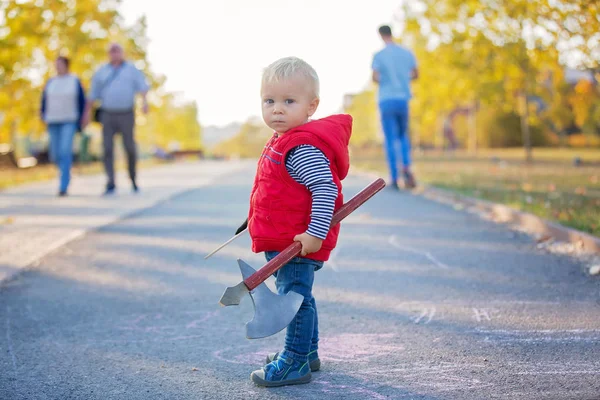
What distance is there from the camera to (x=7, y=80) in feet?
78.3

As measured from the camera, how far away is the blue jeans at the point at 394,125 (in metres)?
11.0

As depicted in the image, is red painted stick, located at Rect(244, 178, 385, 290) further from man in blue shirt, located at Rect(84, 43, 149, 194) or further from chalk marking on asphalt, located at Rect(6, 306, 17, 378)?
man in blue shirt, located at Rect(84, 43, 149, 194)

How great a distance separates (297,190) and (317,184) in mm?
113

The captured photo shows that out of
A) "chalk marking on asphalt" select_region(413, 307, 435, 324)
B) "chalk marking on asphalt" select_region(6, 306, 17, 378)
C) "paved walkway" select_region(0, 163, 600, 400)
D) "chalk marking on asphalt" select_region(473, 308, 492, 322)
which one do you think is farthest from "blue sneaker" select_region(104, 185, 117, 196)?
"chalk marking on asphalt" select_region(473, 308, 492, 322)

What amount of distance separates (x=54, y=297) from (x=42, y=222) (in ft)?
12.3

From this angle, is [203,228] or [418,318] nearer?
[418,318]

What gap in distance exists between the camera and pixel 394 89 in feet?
35.8

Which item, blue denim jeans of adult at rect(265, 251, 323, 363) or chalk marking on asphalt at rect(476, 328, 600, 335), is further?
chalk marking on asphalt at rect(476, 328, 600, 335)

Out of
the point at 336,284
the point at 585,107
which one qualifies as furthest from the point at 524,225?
the point at 585,107

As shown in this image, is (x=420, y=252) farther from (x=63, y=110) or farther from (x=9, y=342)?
(x=63, y=110)

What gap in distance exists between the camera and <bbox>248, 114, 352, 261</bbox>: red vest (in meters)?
3.14

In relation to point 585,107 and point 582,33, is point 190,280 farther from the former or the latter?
point 585,107

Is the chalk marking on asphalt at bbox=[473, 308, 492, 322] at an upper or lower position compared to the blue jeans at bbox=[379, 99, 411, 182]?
lower

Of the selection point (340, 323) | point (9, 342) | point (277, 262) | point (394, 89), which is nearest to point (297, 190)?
point (277, 262)
